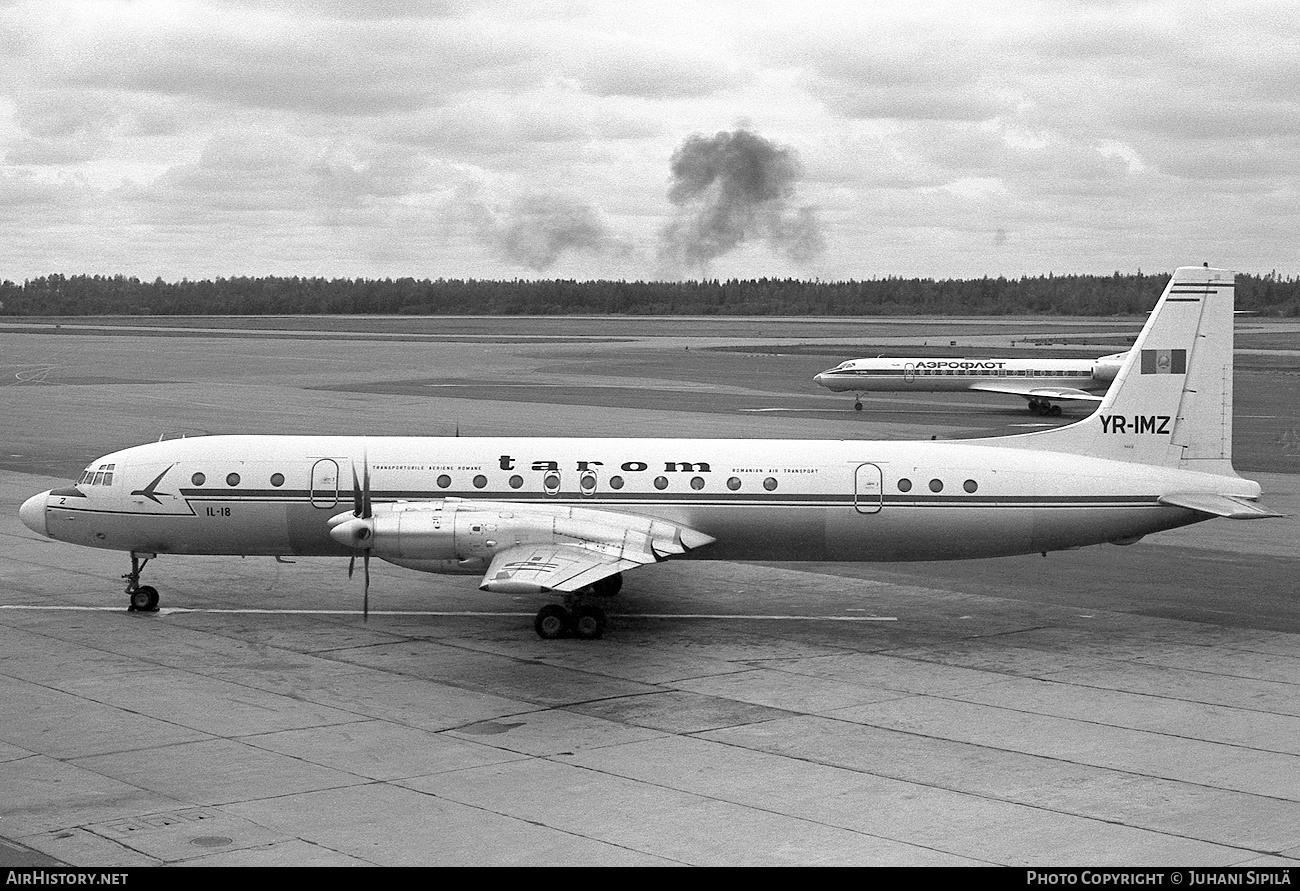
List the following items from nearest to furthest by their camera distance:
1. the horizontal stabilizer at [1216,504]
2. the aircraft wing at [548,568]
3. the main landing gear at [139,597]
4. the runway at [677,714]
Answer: the runway at [677,714] → the aircraft wing at [548,568] → the horizontal stabilizer at [1216,504] → the main landing gear at [139,597]

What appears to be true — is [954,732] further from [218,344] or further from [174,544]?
[218,344]

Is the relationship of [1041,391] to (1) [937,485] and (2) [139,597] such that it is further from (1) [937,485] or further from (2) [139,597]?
(2) [139,597]

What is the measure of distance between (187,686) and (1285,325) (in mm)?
188310

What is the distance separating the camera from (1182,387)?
2633cm

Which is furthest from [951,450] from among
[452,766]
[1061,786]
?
A: [452,766]

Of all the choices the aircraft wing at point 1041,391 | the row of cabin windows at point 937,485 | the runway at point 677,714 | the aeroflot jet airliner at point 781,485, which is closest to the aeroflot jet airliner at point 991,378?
the aircraft wing at point 1041,391

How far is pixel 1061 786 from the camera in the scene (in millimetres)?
16984

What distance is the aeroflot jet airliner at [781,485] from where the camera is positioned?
84.5 feet

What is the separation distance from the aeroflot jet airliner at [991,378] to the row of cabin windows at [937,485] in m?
46.4

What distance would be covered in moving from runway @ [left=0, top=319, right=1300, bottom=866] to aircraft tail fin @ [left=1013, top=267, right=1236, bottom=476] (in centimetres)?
321

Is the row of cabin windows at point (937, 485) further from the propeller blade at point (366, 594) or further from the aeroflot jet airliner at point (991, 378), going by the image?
the aeroflot jet airliner at point (991, 378)

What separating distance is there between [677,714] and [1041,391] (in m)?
56.6

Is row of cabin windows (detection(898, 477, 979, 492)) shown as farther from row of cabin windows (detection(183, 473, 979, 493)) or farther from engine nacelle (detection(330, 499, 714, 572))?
engine nacelle (detection(330, 499, 714, 572))
